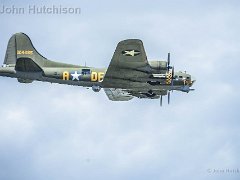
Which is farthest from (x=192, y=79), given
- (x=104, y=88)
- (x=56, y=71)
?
(x=56, y=71)

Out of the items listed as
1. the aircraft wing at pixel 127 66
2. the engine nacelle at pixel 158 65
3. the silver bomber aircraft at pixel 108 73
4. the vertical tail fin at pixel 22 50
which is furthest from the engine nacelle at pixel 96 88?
the engine nacelle at pixel 158 65

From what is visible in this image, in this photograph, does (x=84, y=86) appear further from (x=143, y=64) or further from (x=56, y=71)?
(x=143, y=64)

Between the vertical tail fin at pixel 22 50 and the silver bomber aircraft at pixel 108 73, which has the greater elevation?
the vertical tail fin at pixel 22 50

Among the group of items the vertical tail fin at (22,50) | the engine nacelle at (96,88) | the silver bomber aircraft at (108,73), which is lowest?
the engine nacelle at (96,88)

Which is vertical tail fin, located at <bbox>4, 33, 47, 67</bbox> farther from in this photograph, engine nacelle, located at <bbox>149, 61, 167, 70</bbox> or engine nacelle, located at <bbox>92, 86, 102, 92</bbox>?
engine nacelle, located at <bbox>149, 61, 167, 70</bbox>

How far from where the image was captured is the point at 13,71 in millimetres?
58031

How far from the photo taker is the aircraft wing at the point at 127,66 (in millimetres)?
52125

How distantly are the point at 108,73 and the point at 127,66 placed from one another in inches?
94.8

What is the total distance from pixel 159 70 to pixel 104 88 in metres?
7.62

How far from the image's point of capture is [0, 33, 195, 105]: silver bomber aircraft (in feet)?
184

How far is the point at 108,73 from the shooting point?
187 feet

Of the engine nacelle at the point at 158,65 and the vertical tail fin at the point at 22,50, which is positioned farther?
the vertical tail fin at the point at 22,50

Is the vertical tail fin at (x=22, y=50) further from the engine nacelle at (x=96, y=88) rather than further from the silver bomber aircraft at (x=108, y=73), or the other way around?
the engine nacelle at (x=96, y=88)

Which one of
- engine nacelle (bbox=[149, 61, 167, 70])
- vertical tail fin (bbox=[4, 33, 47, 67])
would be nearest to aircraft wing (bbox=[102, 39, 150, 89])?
engine nacelle (bbox=[149, 61, 167, 70])
